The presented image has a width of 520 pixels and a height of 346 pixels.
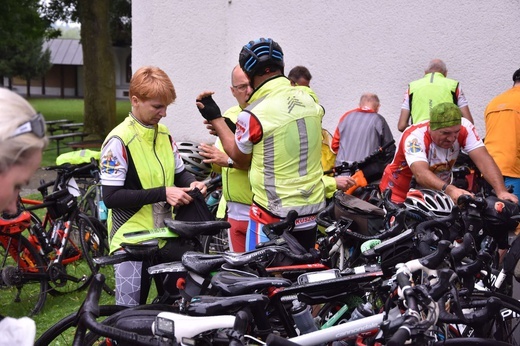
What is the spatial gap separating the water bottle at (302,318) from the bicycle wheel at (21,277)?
359 cm

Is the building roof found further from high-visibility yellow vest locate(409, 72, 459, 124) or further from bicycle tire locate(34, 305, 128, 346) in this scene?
bicycle tire locate(34, 305, 128, 346)

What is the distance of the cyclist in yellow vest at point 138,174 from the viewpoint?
172 inches

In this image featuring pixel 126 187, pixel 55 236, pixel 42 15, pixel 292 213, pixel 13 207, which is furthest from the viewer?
pixel 42 15

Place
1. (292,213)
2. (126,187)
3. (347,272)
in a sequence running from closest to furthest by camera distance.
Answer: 1. (347,272)
2. (292,213)
3. (126,187)

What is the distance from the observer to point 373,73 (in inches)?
445

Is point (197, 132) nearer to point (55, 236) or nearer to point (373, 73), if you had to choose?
point (373, 73)

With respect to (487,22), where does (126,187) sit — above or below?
below

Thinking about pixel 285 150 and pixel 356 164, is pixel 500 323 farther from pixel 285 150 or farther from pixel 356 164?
pixel 356 164

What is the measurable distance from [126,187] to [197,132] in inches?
330

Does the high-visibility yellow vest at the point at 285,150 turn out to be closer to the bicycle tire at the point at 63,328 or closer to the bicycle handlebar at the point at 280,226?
the bicycle handlebar at the point at 280,226

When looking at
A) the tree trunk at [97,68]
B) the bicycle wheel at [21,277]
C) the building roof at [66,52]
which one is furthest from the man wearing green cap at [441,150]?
the building roof at [66,52]

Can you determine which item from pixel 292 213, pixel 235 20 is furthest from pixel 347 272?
pixel 235 20

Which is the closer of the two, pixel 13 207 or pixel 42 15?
pixel 13 207

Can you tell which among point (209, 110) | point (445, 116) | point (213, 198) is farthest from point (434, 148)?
point (213, 198)
